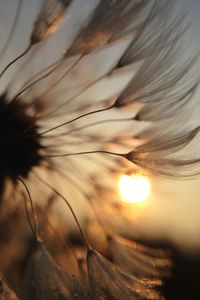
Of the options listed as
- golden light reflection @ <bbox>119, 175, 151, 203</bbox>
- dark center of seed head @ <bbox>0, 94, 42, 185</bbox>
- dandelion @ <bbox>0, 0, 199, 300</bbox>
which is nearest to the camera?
dandelion @ <bbox>0, 0, 199, 300</bbox>

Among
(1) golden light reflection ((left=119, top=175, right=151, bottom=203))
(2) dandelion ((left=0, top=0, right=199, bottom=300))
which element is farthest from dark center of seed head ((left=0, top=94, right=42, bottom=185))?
(1) golden light reflection ((left=119, top=175, right=151, bottom=203))

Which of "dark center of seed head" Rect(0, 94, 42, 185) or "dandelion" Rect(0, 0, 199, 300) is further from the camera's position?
"dark center of seed head" Rect(0, 94, 42, 185)

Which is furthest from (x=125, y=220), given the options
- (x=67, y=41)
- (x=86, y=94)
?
(x=67, y=41)

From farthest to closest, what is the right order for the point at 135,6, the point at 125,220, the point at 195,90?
1. the point at 125,220
2. the point at 195,90
3. the point at 135,6

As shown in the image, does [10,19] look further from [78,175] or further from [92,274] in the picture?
[92,274]

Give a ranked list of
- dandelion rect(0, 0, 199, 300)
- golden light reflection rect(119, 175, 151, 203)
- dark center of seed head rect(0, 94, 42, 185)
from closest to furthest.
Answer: dandelion rect(0, 0, 199, 300) → dark center of seed head rect(0, 94, 42, 185) → golden light reflection rect(119, 175, 151, 203)

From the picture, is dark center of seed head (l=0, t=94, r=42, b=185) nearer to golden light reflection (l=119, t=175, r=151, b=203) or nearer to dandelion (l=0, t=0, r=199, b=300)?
dandelion (l=0, t=0, r=199, b=300)

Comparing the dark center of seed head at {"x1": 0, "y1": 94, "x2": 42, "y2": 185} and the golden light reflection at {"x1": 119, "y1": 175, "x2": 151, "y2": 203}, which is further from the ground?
the dark center of seed head at {"x1": 0, "y1": 94, "x2": 42, "y2": 185}
